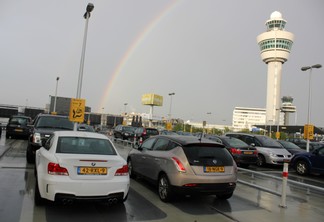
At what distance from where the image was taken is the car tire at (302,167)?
13.6 meters

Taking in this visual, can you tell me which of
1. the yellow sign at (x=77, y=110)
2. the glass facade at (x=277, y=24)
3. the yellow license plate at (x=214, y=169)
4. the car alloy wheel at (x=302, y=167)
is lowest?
the car alloy wheel at (x=302, y=167)

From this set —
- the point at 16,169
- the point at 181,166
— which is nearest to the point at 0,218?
the point at 181,166

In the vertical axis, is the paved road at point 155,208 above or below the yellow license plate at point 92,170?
below

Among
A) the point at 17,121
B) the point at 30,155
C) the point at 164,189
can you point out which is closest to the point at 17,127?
the point at 17,121

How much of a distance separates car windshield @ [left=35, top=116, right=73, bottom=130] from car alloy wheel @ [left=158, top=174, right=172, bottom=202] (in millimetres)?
6195

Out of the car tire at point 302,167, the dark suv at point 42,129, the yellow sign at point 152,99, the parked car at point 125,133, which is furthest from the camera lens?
the yellow sign at point 152,99

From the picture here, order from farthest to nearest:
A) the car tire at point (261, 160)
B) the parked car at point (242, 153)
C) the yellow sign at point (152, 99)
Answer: the yellow sign at point (152, 99)
the car tire at point (261, 160)
the parked car at point (242, 153)

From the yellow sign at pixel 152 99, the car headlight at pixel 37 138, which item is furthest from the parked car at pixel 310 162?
the yellow sign at pixel 152 99

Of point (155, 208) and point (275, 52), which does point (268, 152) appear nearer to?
point (155, 208)

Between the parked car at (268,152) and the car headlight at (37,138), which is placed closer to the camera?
the car headlight at (37,138)

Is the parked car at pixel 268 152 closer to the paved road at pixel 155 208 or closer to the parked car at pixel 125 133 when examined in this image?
the paved road at pixel 155 208

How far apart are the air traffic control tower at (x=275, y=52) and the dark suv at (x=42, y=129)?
107419mm

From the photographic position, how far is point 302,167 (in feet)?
45.2

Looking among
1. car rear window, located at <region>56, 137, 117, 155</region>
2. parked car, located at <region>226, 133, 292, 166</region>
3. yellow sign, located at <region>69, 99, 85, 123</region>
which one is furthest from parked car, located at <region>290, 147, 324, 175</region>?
yellow sign, located at <region>69, 99, 85, 123</region>
